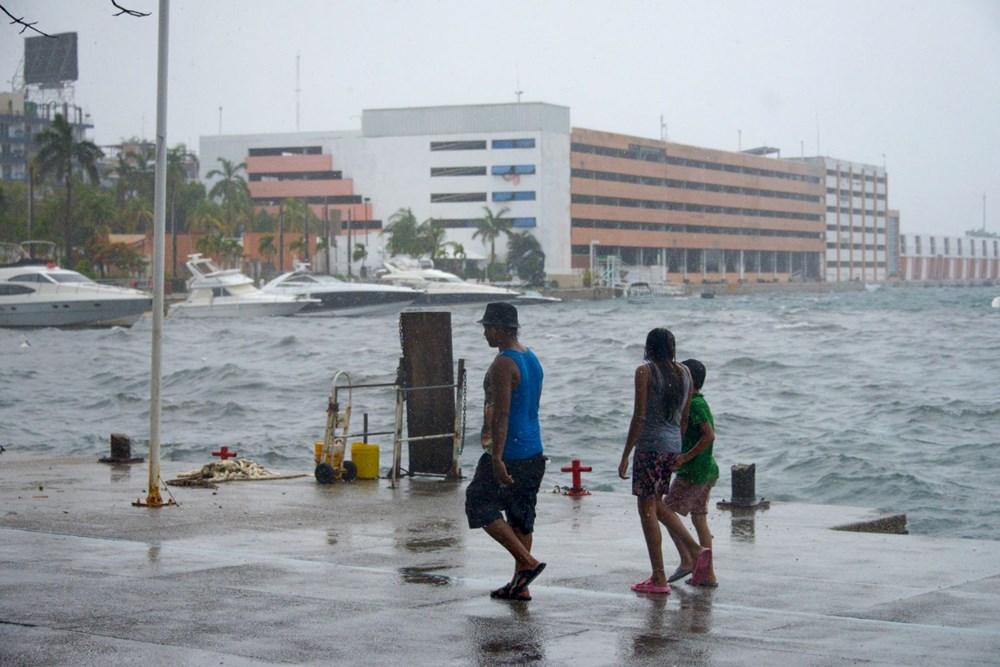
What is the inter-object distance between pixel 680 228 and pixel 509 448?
451 ft

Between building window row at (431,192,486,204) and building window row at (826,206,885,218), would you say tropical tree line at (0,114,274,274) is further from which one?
building window row at (826,206,885,218)

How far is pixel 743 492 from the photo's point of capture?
41.0ft

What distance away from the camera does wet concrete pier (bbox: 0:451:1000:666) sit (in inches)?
267

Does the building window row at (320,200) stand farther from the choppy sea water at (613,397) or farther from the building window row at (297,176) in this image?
the choppy sea water at (613,397)

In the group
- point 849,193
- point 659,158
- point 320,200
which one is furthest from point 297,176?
point 849,193

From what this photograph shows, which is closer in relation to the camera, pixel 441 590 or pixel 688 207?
pixel 441 590

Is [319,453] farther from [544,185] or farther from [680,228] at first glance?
[680,228]

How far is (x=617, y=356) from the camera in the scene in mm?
57094

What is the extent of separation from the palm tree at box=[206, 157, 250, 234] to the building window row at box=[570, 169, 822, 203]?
107 feet

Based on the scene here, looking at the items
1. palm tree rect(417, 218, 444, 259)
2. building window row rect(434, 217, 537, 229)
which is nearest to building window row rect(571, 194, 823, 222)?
building window row rect(434, 217, 537, 229)

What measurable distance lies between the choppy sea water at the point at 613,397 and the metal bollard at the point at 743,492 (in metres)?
4.61

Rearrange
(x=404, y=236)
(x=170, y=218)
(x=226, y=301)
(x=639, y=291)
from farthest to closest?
(x=639, y=291)
(x=170, y=218)
(x=404, y=236)
(x=226, y=301)

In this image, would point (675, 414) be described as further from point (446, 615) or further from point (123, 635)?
point (123, 635)

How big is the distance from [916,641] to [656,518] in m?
2.01
